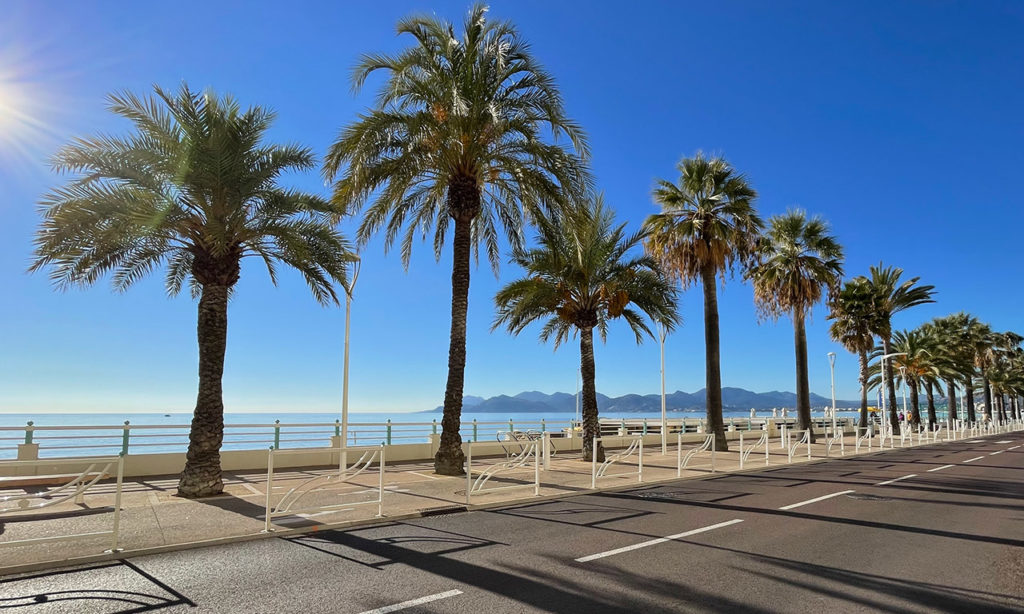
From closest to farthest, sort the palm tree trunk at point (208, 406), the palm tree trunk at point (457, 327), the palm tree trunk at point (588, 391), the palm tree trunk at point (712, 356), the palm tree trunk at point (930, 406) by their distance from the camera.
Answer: the palm tree trunk at point (208, 406)
the palm tree trunk at point (457, 327)
the palm tree trunk at point (588, 391)
the palm tree trunk at point (712, 356)
the palm tree trunk at point (930, 406)

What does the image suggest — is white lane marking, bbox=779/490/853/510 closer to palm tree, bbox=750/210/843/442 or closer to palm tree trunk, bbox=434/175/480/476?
palm tree trunk, bbox=434/175/480/476

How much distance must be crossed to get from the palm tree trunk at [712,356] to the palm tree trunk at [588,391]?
713 cm

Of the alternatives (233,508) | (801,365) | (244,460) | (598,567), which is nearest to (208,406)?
(233,508)

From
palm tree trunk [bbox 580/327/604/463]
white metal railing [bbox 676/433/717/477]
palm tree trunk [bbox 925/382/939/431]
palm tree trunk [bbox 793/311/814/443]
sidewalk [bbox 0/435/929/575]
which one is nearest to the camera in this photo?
sidewalk [bbox 0/435/929/575]

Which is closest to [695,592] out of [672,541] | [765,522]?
[672,541]

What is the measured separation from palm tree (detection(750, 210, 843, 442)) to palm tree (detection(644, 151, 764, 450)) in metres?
6.27

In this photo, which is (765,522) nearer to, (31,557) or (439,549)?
(439,549)

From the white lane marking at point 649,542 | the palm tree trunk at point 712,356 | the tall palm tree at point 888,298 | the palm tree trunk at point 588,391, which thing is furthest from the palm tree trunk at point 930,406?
the white lane marking at point 649,542

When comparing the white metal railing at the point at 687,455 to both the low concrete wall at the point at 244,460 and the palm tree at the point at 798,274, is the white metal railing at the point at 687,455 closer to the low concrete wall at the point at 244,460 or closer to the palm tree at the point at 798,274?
the low concrete wall at the point at 244,460

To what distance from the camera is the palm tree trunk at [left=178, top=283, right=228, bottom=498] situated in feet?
37.3

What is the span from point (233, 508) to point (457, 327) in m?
7.35

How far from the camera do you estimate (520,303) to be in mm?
19422

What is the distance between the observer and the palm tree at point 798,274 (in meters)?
30.0

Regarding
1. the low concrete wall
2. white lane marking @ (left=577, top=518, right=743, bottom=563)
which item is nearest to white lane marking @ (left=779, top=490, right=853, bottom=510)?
white lane marking @ (left=577, top=518, right=743, bottom=563)
